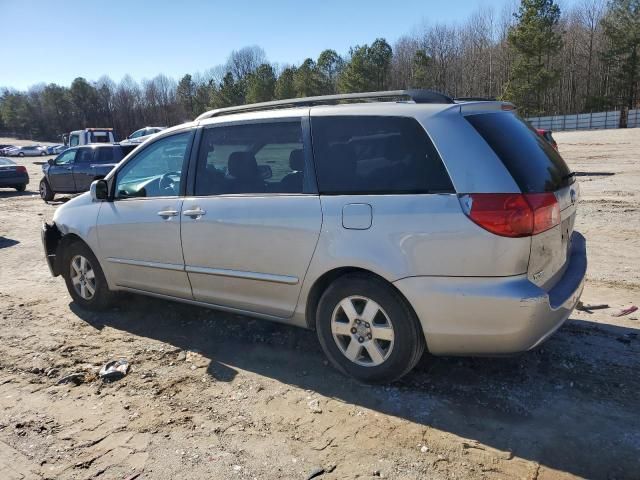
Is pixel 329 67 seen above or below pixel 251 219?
above

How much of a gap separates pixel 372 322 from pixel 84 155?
1531cm

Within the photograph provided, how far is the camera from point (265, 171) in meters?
3.83

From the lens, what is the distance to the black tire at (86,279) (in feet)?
16.5

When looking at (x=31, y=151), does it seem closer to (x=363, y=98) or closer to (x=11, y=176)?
(x=11, y=176)

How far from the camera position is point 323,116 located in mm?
3596

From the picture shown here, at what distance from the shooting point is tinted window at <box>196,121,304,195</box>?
12.1 ft

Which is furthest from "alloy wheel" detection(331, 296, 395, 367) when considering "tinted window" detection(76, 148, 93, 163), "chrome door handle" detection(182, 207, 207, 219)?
"tinted window" detection(76, 148, 93, 163)

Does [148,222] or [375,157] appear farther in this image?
[148,222]

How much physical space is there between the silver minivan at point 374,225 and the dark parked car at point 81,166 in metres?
12.6

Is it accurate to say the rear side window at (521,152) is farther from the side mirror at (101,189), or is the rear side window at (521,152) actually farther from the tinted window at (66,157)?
the tinted window at (66,157)

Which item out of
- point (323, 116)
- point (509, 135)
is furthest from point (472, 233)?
point (323, 116)

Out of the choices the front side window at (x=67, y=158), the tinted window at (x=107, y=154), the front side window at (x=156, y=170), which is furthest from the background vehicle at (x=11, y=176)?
the front side window at (x=156, y=170)

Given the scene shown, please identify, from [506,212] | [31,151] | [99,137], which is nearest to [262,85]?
[31,151]

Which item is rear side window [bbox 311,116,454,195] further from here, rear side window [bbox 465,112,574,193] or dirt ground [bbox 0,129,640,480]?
dirt ground [bbox 0,129,640,480]
